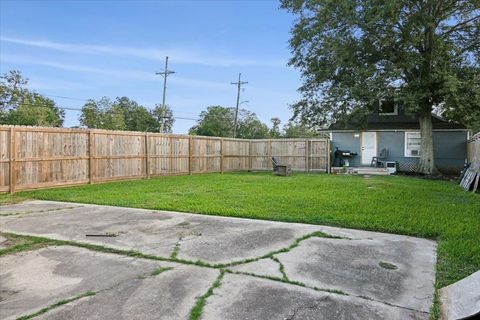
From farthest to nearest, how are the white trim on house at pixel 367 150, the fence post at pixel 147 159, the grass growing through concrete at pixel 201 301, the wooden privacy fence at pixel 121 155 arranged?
the white trim on house at pixel 367 150 < the fence post at pixel 147 159 < the wooden privacy fence at pixel 121 155 < the grass growing through concrete at pixel 201 301

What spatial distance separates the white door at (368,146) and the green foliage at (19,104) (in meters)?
27.7

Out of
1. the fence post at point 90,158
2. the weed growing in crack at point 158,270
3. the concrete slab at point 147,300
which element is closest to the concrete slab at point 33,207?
the fence post at point 90,158

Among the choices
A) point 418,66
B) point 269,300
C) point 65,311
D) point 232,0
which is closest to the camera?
point 65,311

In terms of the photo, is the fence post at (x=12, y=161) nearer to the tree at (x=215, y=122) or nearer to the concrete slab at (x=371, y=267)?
the concrete slab at (x=371, y=267)

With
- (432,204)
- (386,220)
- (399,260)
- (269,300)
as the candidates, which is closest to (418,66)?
(432,204)

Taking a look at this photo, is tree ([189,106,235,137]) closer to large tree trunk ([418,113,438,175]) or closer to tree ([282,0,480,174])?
tree ([282,0,480,174])

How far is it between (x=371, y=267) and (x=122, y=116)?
44.2 m

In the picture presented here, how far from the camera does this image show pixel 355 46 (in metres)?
15.5

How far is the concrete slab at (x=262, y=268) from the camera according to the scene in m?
3.33

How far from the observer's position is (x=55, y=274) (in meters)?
3.32

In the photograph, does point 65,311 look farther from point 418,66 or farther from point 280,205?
point 418,66

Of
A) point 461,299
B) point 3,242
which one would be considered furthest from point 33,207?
point 461,299

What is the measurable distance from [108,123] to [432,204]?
39304 mm

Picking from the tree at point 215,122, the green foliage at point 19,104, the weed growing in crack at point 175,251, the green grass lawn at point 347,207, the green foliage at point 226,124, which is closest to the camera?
the weed growing in crack at point 175,251
